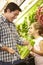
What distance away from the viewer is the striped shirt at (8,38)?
2.04 metres

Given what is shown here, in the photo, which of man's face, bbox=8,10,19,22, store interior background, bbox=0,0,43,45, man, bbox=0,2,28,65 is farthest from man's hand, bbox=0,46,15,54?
man's face, bbox=8,10,19,22

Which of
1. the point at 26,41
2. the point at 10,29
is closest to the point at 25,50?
the point at 26,41

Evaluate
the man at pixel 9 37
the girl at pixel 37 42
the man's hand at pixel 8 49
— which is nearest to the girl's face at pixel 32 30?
the girl at pixel 37 42

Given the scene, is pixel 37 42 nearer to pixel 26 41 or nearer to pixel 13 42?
pixel 26 41

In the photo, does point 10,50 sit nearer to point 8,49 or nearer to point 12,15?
point 8,49

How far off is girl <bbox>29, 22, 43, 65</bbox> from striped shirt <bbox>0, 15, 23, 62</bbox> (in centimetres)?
16

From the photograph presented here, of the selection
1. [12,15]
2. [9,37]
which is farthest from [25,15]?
[9,37]

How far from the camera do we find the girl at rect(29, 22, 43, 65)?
6.32ft

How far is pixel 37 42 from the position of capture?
6.39 ft

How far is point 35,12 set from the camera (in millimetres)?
2041

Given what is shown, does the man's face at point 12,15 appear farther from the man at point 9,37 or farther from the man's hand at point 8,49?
the man's hand at point 8,49

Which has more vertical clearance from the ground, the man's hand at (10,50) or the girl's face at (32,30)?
the girl's face at (32,30)

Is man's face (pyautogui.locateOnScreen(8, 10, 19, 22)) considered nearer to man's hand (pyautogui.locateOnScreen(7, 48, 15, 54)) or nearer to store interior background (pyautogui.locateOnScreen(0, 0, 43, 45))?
store interior background (pyautogui.locateOnScreen(0, 0, 43, 45))

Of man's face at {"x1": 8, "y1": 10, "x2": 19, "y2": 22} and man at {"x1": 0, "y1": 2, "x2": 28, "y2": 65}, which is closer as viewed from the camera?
man at {"x1": 0, "y1": 2, "x2": 28, "y2": 65}
